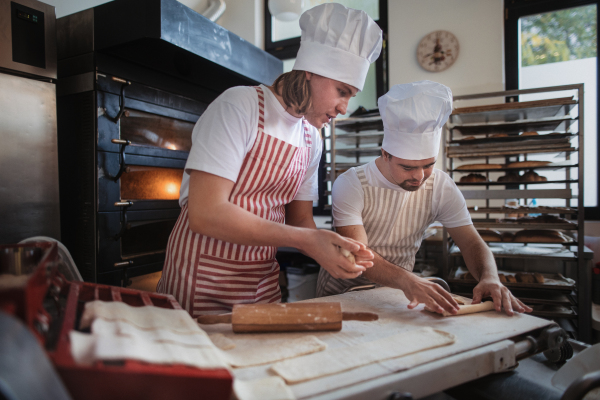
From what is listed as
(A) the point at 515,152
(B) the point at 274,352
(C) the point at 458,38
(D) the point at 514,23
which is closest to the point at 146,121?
(B) the point at 274,352

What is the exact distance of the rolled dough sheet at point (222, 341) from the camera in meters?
0.85

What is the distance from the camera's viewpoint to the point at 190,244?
4.08 feet

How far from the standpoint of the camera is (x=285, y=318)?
0.96 m

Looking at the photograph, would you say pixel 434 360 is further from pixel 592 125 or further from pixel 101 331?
pixel 592 125

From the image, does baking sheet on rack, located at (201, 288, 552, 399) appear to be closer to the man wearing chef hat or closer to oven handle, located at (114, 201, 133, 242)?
the man wearing chef hat

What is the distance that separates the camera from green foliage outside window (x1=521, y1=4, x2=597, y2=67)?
10.8 ft

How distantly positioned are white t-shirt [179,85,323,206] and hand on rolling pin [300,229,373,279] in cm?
28

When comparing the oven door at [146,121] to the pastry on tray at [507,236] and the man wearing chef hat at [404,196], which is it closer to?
the man wearing chef hat at [404,196]

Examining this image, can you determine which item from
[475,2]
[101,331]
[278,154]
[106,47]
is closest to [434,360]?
[101,331]

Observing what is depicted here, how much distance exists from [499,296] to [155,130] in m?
1.99

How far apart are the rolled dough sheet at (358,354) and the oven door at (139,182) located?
1.54 meters

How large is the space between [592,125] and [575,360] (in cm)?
304

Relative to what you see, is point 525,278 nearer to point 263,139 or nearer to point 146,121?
point 263,139

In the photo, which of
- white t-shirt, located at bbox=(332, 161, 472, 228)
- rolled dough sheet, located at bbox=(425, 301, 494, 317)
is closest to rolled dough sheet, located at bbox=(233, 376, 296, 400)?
rolled dough sheet, located at bbox=(425, 301, 494, 317)
